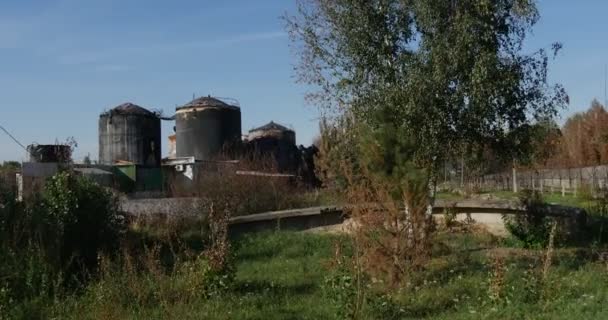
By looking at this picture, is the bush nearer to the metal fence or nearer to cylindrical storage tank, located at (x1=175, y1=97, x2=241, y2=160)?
the metal fence

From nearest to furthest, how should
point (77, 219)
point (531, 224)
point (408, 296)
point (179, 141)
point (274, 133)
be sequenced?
point (408, 296), point (77, 219), point (531, 224), point (179, 141), point (274, 133)

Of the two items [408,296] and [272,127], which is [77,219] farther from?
[272,127]

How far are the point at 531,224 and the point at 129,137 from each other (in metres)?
31.7

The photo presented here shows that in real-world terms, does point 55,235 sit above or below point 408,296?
above

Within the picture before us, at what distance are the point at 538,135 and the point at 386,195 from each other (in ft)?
14.7

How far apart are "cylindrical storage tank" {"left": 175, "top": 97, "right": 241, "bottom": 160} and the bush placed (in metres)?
27.7

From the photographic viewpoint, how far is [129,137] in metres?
41.7

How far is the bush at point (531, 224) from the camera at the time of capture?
13.2m

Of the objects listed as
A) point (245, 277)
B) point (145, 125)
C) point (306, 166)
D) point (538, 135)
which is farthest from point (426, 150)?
point (145, 125)

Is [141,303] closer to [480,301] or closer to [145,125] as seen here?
[480,301]

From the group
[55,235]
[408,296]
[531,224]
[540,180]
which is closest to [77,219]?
[55,235]

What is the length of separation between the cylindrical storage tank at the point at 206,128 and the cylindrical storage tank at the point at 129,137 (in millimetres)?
1774

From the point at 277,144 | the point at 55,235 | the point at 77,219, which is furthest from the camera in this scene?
the point at 277,144

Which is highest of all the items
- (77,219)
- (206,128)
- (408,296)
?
(206,128)
